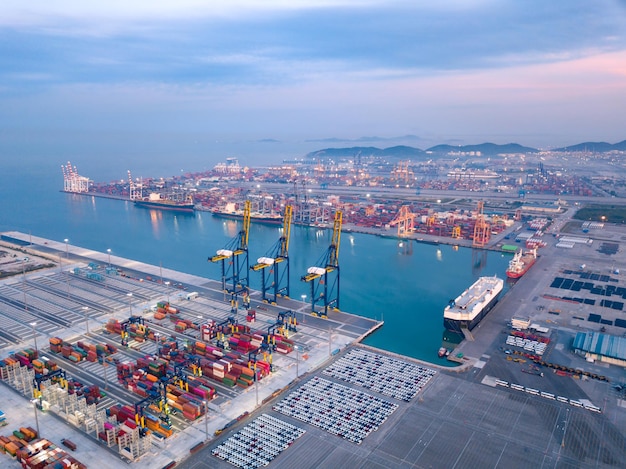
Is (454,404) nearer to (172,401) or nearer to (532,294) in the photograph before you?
(172,401)

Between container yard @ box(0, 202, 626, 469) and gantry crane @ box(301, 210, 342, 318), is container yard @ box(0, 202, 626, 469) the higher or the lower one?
the lower one

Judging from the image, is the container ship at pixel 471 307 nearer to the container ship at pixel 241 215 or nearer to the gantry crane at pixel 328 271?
the gantry crane at pixel 328 271

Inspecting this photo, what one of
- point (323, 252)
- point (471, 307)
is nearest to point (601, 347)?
point (471, 307)

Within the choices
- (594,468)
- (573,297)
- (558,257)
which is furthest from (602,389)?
(558,257)

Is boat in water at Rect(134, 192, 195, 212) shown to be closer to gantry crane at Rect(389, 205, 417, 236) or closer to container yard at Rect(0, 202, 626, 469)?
gantry crane at Rect(389, 205, 417, 236)

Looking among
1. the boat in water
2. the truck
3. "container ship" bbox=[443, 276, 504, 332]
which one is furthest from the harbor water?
the truck
